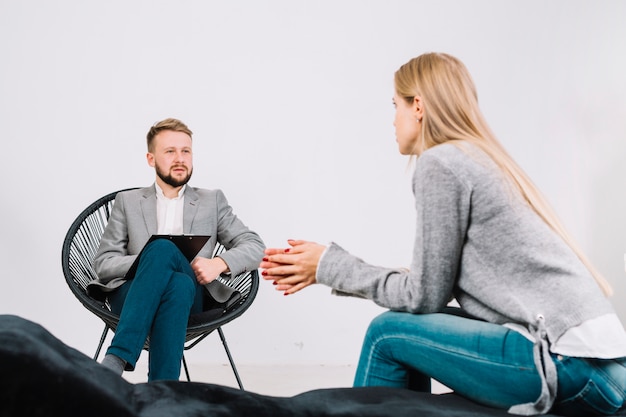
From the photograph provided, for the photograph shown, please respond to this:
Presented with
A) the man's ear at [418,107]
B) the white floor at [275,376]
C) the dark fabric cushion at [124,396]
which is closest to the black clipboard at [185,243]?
the white floor at [275,376]

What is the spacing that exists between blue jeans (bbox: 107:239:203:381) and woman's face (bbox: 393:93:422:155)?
1096 mm

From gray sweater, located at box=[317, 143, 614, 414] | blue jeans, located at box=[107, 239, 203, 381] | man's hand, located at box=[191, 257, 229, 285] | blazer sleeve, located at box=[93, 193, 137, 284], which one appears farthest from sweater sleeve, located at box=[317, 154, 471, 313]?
blazer sleeve, located at box=[93, 193, 137, 284]

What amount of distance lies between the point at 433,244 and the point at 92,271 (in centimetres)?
195

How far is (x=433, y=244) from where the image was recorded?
1.28 meters

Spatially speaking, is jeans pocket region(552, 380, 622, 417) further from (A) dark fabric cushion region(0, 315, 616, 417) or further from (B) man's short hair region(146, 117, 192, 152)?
(B) man's short hair region(146, 117, 192, 152)

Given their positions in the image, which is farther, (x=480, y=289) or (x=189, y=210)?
(x=189, y=210)

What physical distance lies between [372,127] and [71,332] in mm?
2040

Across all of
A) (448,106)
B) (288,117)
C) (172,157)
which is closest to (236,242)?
(172,157)

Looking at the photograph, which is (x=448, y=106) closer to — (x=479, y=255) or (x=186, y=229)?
(x=479, y=255)

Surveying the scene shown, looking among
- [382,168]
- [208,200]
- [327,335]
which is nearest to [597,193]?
[382,168]

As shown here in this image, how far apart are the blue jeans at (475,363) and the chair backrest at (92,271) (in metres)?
1.21

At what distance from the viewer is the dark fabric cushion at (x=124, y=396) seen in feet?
2.79

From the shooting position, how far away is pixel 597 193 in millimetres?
4148

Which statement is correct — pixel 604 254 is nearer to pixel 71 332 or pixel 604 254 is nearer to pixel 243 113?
pixel 243 113
